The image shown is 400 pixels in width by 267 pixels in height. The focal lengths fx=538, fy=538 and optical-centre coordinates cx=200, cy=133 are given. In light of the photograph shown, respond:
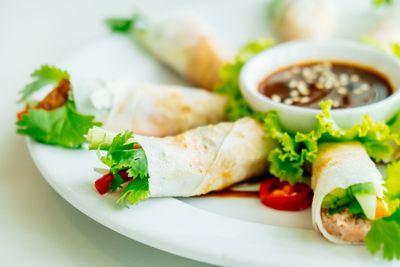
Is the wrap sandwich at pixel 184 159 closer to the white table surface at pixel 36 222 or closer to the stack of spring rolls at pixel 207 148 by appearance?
the stack of spring rolls at pixel 207 148

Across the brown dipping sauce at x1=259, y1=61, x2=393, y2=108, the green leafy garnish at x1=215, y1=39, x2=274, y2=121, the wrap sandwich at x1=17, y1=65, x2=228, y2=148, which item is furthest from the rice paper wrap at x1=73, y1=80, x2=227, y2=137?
the brown dipping sauce at x1=259, y1=61, x2=393, y2=108

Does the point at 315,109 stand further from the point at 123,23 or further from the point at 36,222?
the point at 123,23

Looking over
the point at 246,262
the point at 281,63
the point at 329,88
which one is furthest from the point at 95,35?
the point at 246,262

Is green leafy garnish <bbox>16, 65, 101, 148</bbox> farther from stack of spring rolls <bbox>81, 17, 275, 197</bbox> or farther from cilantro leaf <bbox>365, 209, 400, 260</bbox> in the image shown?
cilantro leaf <bbox>365, 209, 400, 260</bbox>

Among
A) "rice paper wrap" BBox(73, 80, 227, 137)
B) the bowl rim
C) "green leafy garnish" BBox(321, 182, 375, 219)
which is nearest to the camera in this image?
"green leafy garnish" BBox(321, 182, 375, 219)

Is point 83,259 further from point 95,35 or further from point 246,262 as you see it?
A: point 95,35

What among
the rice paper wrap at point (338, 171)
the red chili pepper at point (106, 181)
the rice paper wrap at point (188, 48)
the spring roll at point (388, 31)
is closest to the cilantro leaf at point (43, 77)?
the red chili pepper at point (106, 181)

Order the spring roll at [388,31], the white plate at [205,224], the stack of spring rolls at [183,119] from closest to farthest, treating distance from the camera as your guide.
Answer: the white plate at [205,224] → the stack of spring rolls at [183,119] → the spring roll at [388,31]
